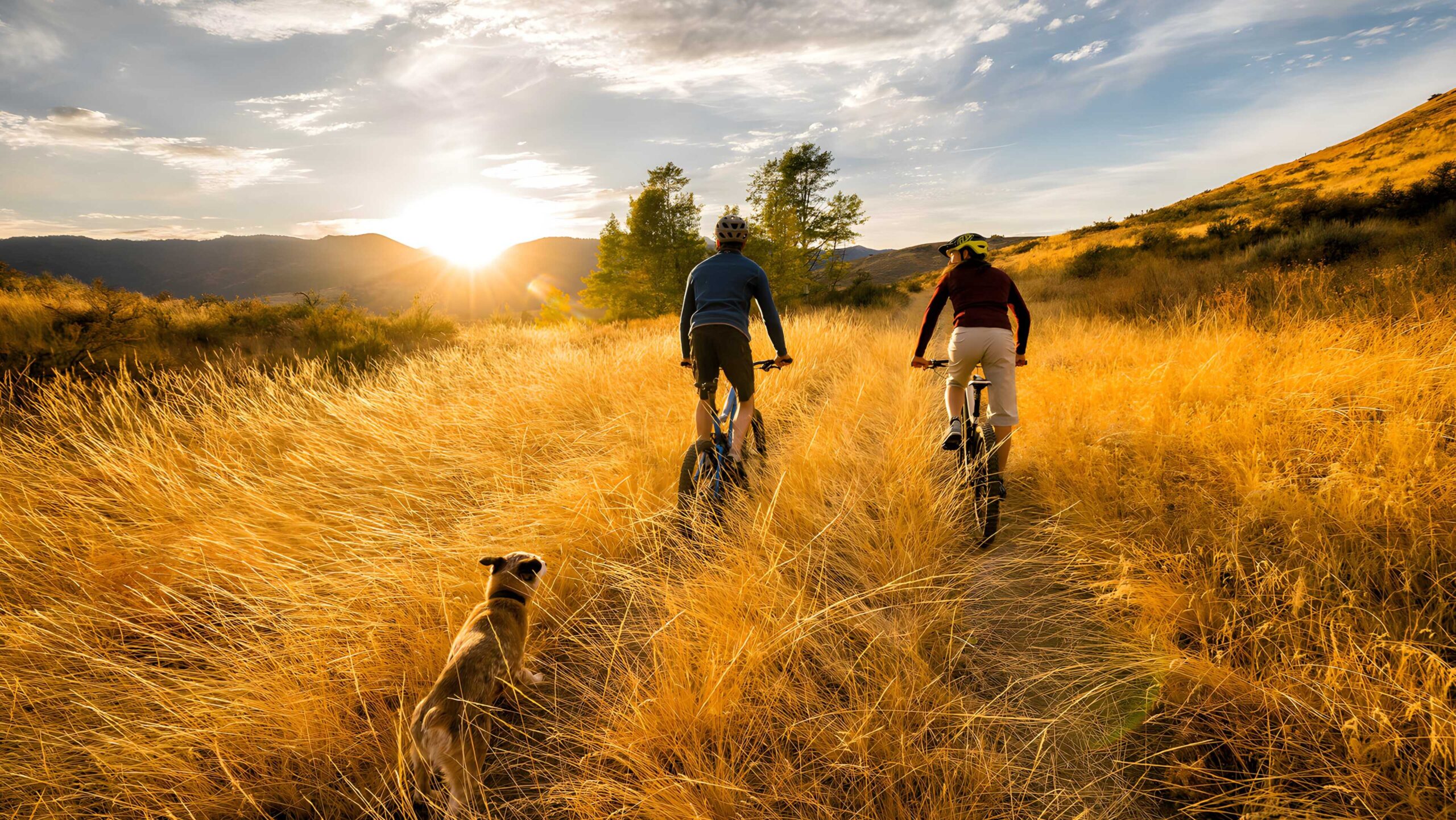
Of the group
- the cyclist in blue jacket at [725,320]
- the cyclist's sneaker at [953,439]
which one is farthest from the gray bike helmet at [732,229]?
the cyclist's sneaker at [953,439]

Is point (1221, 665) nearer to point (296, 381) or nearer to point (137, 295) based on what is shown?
point (296, 381)

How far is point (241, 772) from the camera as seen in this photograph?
6.29 ft

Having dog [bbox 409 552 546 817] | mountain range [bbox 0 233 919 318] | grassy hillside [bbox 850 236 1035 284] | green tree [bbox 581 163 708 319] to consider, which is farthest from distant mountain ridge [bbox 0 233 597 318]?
dog [bbox 409 552 546 817]

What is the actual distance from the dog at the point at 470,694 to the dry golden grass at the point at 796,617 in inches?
6.0

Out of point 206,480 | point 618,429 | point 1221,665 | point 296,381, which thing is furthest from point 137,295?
point 1221,665

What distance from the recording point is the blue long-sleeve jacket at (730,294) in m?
3.88

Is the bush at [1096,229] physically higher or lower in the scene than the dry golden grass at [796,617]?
higher

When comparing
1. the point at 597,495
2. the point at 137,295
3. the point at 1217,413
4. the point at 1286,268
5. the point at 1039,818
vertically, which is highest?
the point at 137,295

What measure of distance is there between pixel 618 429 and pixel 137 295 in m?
13.7

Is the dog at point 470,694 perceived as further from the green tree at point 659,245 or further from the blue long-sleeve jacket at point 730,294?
the green tree at point 659,245

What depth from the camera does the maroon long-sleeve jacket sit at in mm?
3785

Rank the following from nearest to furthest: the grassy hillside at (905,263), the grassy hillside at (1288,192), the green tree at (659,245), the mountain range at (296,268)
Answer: the grassy hillside at (1288,192) < the green tree at (659,245) < the grassy hillside at (905,263) < the mountain range at (296,268)

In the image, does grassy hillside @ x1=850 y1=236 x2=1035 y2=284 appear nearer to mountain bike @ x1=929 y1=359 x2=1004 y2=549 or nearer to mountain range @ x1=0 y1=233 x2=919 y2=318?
mountain bike @ x1=929 y1=359 x2=1004 y2=549

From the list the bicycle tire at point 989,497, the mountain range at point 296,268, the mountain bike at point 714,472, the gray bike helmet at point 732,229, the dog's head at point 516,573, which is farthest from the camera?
the mountain range at point 296,268
